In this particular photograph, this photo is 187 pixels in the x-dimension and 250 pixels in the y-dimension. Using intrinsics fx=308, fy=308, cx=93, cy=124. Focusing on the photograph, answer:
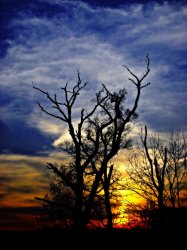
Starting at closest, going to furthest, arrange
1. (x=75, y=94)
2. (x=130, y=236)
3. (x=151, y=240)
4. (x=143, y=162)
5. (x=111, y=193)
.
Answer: (x=151, y=240) → (x=130, y=236) → (x=75, y=94) → (x=143, y=162) → (x=111, y=193)

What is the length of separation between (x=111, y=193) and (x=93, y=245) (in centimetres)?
798

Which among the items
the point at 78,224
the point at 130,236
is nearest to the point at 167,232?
the point at 130,236

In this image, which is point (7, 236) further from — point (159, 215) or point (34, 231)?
point (159, 215)

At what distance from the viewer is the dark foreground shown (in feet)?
40.7

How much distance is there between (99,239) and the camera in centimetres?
1523

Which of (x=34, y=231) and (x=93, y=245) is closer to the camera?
(x=93, y=245)

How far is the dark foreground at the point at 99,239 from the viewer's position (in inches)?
488

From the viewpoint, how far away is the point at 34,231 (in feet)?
65.0

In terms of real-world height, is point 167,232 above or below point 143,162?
below

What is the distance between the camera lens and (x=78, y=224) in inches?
464

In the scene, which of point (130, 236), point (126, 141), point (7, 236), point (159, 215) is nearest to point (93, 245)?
point (130, 236)

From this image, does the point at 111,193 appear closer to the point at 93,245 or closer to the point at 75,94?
the point at 93,245

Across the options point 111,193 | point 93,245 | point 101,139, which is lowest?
point 93,245

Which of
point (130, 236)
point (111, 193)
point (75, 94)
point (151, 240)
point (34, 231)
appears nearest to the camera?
point (151, 240)
